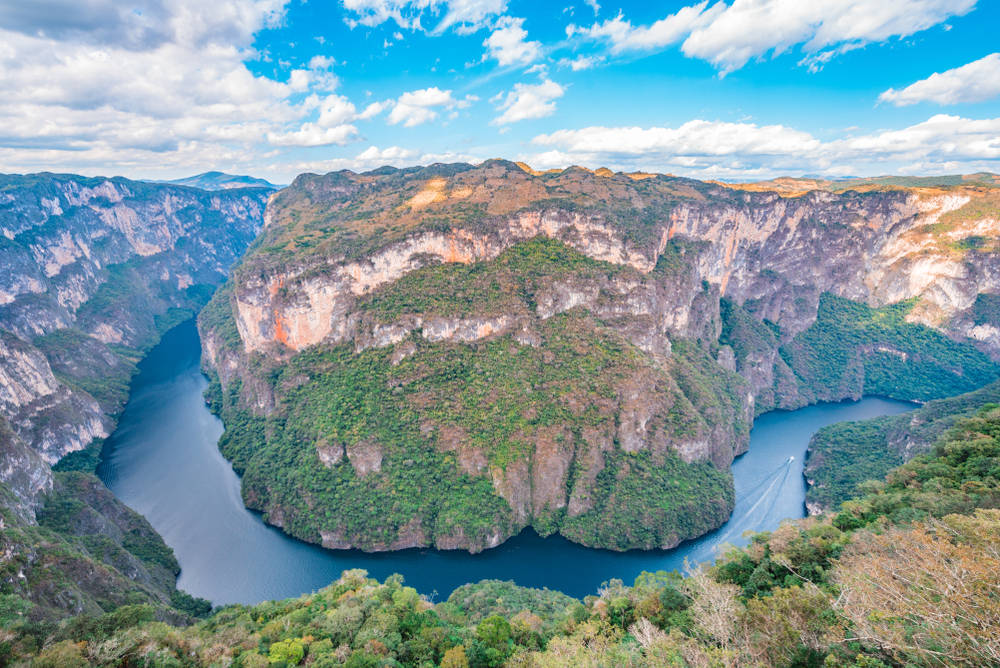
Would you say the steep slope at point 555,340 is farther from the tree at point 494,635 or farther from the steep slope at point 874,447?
the tree at point 494,635

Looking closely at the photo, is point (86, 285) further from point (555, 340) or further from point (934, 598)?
point (934, 598)

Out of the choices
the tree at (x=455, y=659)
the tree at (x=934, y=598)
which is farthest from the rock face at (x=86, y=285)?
the tree at (x=934, y=598)

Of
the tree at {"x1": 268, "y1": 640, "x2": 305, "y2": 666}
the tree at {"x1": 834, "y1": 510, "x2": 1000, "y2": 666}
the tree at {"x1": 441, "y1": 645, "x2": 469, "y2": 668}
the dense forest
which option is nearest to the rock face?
the dense forest

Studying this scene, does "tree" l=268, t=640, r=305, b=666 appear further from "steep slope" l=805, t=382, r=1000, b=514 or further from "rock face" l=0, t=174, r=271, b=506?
"steep slope" l=805, t=382, r=1000, b=514

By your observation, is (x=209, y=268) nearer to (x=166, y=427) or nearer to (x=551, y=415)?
(x=166, y=427)

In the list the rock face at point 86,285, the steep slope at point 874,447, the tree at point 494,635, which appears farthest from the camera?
the rock face at point 86,285

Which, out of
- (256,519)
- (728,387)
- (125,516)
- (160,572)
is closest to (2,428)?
(125,516)
